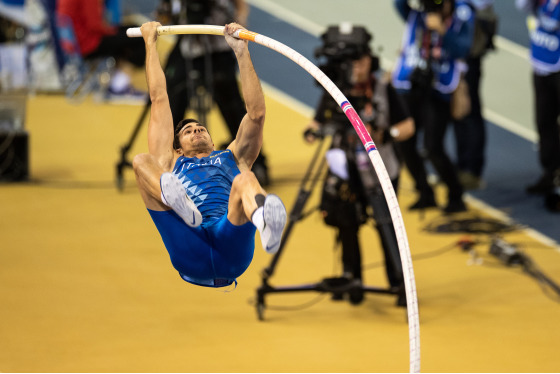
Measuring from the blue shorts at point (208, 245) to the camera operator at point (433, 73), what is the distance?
439cm

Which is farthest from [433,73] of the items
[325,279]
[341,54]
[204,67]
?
[325,279]

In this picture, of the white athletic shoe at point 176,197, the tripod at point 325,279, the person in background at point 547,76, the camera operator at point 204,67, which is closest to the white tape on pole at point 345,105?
the white athletic shoe at point 176,197

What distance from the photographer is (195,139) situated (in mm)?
4332

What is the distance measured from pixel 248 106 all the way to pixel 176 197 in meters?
0.53

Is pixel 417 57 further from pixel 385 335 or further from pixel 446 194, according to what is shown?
pixel 385 335

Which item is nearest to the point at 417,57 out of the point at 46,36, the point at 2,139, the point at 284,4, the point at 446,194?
the point at 446,194

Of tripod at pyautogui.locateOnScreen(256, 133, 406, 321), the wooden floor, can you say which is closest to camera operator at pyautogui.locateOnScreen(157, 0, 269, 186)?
tripod at pyautogui.locateOnScreen(256, 133, 406, 321)

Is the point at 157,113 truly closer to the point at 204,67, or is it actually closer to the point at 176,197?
the point at 176,197

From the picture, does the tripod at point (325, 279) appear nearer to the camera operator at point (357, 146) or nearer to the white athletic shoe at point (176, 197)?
the camera operator at point (357, 146)

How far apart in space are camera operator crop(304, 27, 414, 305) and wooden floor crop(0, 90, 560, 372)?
0.29 m

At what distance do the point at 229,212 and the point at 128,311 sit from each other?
316cm

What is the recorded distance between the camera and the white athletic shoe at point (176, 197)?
3.95 m

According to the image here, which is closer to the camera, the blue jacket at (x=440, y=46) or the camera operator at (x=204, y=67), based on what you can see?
the camera operator at (x=204, y=67)

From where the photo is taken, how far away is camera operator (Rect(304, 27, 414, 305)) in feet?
21.2
